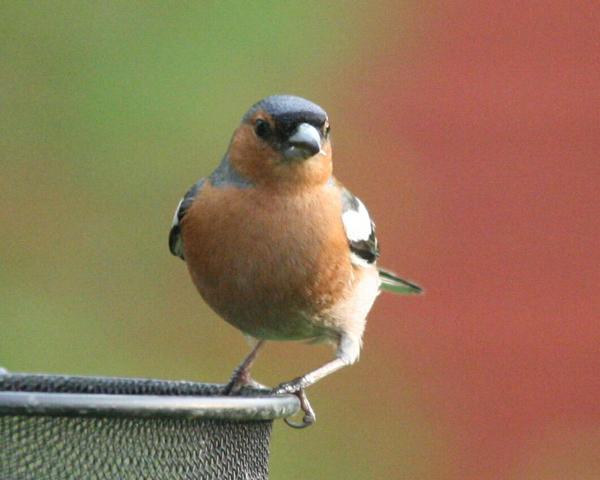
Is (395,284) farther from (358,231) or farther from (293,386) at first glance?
(293,386)

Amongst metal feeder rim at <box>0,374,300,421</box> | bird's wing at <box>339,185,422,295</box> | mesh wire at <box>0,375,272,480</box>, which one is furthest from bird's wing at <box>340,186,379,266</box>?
metal feeder rim at <box>0,374,300,421</box>

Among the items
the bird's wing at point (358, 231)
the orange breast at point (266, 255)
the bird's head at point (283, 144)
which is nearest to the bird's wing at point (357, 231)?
the bird's wing at point (358, 231)

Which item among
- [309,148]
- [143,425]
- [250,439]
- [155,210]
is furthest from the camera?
[155,210]

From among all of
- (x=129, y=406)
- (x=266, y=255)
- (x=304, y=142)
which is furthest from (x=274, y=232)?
(x=129, y=406)

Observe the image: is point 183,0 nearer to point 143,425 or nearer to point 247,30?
point 247,30

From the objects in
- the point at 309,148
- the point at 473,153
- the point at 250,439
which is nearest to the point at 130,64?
the point at 473,153

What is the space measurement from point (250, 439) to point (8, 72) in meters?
4.07

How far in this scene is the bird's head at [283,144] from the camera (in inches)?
158

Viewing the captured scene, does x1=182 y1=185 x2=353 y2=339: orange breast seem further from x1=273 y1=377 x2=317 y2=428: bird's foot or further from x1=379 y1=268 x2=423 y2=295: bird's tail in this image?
x1=379 y1=268 x2=423 y2=295: bird's tail

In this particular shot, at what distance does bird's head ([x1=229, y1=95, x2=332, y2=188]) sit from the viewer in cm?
402

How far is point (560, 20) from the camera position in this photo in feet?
24.7

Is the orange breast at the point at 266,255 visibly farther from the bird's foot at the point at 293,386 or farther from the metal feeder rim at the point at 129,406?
the metal feeder rim at the point at 129,406

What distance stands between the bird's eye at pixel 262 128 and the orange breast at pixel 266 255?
7.6 inches

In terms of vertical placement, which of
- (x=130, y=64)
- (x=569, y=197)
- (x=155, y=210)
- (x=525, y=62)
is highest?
(x=525, y=62)
